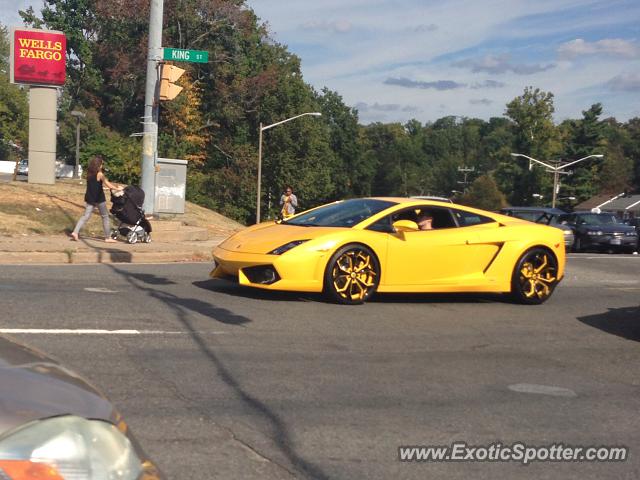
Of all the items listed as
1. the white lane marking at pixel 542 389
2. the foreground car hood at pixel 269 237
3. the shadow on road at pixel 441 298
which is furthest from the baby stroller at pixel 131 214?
the white lane marking at pixel 542 389

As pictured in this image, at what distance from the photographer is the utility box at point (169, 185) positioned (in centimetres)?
1939

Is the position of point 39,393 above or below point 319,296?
above

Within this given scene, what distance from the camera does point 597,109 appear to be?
90375 mm

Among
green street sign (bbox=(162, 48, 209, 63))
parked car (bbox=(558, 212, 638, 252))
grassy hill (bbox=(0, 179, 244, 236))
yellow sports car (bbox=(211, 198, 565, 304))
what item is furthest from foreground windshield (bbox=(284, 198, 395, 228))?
parked car (bbox=(558, 212, 638, 252))

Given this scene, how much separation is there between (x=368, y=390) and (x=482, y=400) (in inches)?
31.5

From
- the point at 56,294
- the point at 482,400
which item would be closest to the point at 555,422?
the point at 482,400

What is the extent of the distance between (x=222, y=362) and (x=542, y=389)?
244 centimetres

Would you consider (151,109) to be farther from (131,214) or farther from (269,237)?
(269,237)

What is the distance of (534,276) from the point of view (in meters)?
10.8

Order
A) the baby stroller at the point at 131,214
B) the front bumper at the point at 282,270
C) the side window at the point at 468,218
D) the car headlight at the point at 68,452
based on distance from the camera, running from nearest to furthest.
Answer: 1. the car headlight at the point at 68,452
2. the front bumper at the point at 282,270
3. the side window at the point at 468,218
4. the baby stroller at the point at 131,214

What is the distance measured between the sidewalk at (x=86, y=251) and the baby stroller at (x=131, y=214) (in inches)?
9.0

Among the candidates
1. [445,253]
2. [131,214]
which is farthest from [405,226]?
[131,214]

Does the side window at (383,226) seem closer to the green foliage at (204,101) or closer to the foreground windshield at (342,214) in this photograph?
the foreground windshield at (342,214)

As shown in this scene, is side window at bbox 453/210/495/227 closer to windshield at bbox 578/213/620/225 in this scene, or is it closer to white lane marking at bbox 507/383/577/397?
white lane marking at bbox 507/383/577/397
